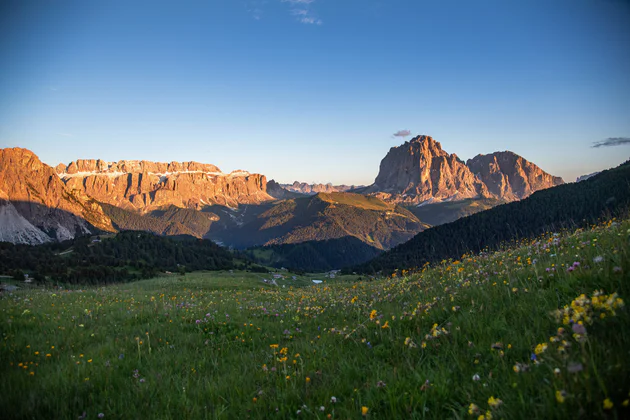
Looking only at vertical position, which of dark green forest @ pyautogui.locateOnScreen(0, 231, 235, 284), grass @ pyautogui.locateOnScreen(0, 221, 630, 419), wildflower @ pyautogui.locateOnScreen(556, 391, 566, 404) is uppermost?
wildflower @ pyautogui.locateOnScreen(556, 391, 566, 404)

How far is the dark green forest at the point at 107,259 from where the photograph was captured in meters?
78.9

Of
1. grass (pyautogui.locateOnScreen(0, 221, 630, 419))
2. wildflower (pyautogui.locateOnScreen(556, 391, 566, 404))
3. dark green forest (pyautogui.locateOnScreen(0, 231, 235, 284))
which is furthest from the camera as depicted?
dark green forest (pyautogui.locateOnScreen(0, 231, 235, 284))

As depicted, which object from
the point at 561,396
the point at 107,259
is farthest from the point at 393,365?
the point at 107,259

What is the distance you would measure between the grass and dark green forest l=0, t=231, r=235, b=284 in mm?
76387

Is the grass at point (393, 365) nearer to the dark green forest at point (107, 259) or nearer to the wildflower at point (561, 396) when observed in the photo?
the wildflower at point (561, 396)

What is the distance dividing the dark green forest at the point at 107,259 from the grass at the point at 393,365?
76387mm

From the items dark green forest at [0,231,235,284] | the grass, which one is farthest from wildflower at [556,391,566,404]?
dark green forest at [0,231,235,284]

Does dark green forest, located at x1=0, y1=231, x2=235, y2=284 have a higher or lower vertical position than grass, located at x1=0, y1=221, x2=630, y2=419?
lower

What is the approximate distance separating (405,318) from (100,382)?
18.5ft

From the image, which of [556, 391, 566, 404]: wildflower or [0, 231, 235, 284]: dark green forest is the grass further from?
[0, 231, 235, 284]: dark green forest

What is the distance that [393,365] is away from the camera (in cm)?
464

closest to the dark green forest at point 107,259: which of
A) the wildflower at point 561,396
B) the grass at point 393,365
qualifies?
the grass at point 393,365

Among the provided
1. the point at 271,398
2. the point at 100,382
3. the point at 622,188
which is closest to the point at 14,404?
the point at 100,382

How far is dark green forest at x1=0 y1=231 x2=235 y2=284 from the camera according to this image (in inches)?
3105
